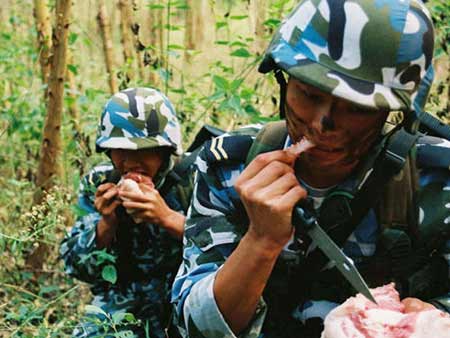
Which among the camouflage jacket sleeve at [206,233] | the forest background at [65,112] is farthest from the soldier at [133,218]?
the camouflage jacket sleeve at [206,233]

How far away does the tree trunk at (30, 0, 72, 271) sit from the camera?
3.94m

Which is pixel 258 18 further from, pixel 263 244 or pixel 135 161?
pixel 263 244

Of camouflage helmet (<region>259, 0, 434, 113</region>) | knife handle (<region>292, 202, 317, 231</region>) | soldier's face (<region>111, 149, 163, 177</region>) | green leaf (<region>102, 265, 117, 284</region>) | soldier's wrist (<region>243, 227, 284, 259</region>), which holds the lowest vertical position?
green leaf (<region>102, 265, 117, 284</region>)

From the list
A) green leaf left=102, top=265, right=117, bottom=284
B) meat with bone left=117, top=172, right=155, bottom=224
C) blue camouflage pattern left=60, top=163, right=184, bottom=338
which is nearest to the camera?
green leaf left=102, top=265, right=117, bottom=284

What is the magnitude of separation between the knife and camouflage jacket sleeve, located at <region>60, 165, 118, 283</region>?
159 cm

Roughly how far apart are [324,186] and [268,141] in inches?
7.7

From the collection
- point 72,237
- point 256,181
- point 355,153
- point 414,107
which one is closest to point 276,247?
point 256,181

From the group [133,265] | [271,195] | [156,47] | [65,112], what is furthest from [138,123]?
[65,112]

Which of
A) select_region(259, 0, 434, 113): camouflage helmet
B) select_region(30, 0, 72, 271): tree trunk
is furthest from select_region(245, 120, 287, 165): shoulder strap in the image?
select_region(30, 0, 72, 271): tree trunk

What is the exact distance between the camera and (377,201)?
194 centimetres

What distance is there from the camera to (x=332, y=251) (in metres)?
1.70

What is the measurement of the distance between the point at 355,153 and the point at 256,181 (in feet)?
1.05

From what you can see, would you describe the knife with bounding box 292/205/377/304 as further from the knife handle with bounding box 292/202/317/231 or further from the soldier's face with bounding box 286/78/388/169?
the soldier's face with bounding box 286/78/388/169

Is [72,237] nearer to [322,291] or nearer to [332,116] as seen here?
[322,291]
